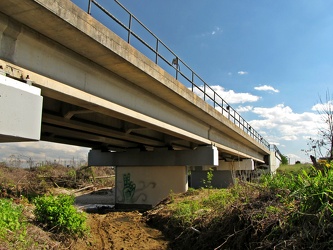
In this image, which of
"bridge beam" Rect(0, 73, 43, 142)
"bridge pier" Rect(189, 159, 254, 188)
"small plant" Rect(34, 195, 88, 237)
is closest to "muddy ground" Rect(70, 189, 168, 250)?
"small plant" Rect(34, 195, 88, 237)

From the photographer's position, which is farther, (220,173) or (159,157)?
(220,173)

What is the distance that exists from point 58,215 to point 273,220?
5.06 meters

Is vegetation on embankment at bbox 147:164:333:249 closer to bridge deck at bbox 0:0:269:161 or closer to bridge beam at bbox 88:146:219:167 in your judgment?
bridge deck at bbox 0:0:269:161

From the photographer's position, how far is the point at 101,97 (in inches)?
428

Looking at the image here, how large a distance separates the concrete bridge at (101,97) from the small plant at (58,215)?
214 centimetres

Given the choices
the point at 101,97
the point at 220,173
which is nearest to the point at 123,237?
the point at 101,97

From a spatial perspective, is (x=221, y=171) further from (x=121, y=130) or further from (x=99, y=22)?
(x=99, y=22)

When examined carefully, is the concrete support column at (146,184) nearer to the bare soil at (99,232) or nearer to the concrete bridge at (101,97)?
the concrete bridge at (101,97)

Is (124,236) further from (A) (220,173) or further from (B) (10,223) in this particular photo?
(A) (220,173)

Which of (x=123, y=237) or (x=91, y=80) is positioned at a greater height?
(x=91, y=80)

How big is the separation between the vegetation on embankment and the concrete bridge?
2302mm

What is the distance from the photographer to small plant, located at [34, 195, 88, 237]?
27.2ft

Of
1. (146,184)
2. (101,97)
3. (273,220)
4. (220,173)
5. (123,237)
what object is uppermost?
(101,97)

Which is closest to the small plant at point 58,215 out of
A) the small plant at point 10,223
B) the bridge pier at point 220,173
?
the small plant at point 10,223
